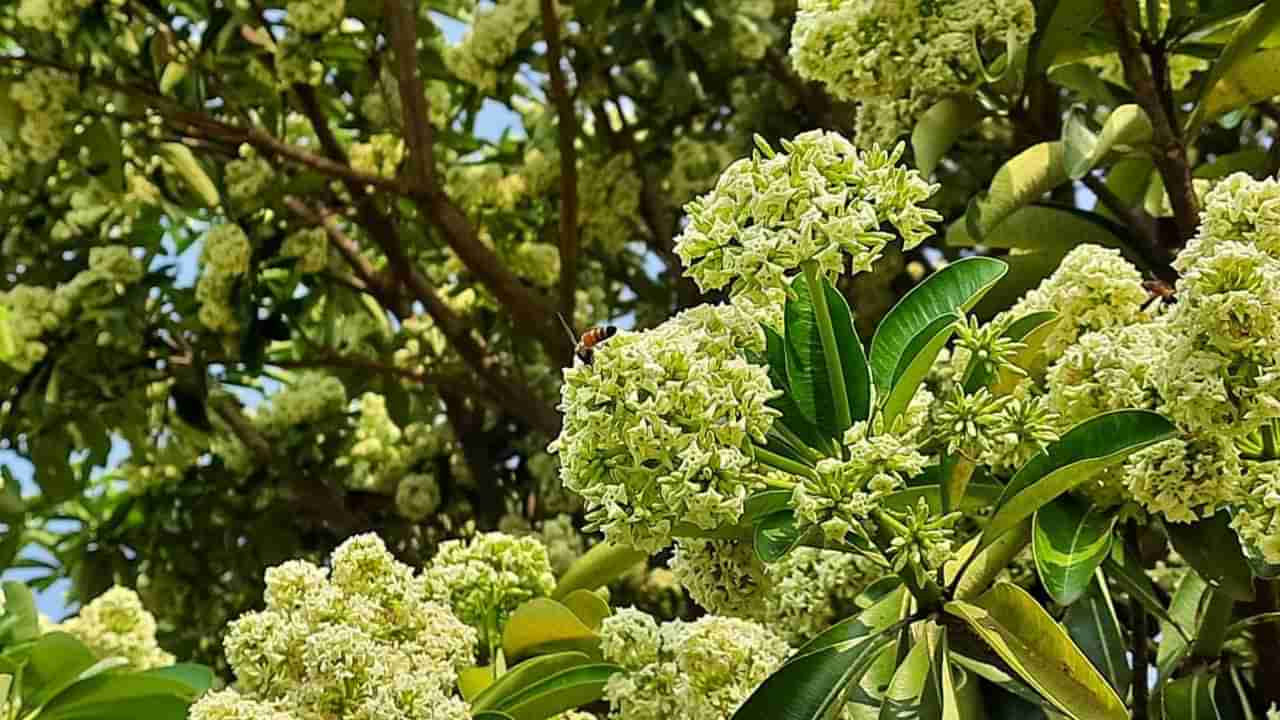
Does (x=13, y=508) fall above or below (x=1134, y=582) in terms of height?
above

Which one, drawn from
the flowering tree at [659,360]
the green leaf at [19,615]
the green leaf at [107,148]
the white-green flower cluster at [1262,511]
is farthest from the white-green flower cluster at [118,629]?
the white-green flower cluster at [1262,511]

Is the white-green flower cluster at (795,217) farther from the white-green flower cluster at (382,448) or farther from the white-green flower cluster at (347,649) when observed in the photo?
the white-green flower cluster at (382,448)

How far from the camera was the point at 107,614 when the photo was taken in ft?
9.80

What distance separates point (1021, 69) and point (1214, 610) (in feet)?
2.59

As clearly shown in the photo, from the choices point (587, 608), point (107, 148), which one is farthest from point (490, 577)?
point (107, 148)

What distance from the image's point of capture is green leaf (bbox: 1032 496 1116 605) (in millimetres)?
1505

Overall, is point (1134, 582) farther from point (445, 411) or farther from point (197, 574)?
point (197, 574)

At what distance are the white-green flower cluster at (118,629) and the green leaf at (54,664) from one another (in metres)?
0.71

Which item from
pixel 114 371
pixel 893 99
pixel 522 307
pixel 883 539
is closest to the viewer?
pixel 883 539

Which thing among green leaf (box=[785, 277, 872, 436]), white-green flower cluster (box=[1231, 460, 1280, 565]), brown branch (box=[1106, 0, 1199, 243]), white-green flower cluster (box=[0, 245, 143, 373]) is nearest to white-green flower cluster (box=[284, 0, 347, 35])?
white-green flower cluster (box=[0, 245, 143, 373])

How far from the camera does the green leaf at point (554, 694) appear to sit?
1813 millimetres

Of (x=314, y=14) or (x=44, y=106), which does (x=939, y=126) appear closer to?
(x=314, y=14)

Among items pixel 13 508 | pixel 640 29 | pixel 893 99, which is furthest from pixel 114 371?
pixel 893 99

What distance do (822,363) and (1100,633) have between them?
602mm
